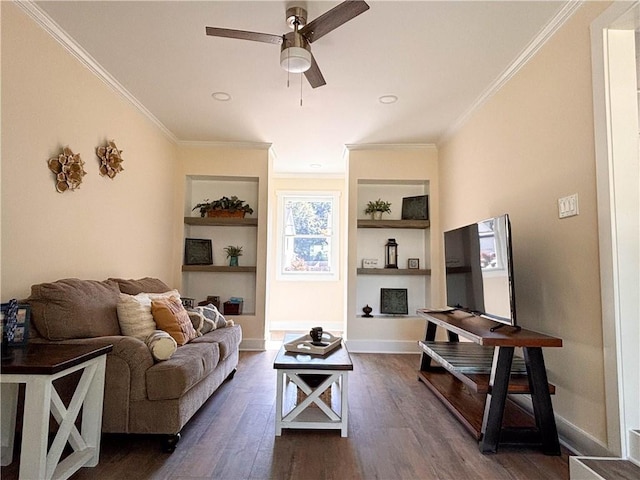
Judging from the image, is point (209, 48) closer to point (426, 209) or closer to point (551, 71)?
point (551, 71)

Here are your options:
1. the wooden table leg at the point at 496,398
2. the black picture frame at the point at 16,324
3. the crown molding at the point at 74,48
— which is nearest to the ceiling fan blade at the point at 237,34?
the crown molding at the point at 74,48

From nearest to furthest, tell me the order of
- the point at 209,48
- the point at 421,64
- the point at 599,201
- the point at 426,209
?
1. the point at 599,201
2. the point at 209,48
3. the point at 421,64
4. the point at 426,209

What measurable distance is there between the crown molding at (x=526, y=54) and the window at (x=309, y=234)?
3013 millimetres

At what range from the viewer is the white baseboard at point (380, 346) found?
186 inches

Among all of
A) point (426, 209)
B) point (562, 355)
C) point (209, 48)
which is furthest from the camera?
point (426, 209)

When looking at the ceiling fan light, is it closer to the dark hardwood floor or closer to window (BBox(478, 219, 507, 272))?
window (BBox(478, 219, 507, 272))

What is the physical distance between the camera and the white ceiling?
2391mm

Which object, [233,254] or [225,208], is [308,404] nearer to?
[233,254]

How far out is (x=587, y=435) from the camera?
209 centimetres

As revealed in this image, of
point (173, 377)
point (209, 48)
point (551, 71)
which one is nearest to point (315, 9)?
point (209, 48)

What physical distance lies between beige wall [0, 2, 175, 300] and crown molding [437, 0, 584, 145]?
10.7 feet

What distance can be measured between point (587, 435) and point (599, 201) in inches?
49.9

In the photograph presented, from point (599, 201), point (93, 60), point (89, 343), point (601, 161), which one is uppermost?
point (93, 60)

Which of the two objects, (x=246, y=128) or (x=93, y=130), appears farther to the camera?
(x=246, y=128)
